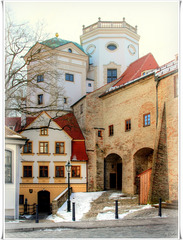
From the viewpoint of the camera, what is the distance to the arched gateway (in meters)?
19.7

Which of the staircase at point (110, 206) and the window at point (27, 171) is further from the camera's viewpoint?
the window at point (27, 171)

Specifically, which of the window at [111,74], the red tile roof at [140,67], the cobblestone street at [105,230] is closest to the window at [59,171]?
the red tile roof at [140,67]

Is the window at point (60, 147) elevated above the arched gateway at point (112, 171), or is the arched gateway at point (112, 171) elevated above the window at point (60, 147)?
the window at point (60, 147)

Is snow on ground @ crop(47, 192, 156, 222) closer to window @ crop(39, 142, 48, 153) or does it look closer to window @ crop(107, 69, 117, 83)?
window @ crop(39, 142, 48, 153)

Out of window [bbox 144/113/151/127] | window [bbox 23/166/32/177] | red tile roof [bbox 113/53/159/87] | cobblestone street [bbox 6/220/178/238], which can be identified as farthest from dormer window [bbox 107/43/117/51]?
cobblestone street [bbox 6/220/178/238]

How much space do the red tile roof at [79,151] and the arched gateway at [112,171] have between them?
1.38 m

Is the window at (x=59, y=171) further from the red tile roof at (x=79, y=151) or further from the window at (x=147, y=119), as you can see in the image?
the window at (x=147, y=119)

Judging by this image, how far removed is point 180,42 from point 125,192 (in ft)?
34.1

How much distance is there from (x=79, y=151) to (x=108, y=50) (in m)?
7.85

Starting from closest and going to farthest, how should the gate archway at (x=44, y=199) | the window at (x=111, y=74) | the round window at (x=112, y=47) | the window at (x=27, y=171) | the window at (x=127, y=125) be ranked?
the window at (x=127, y=125)
the gate archway at (x=44, y=199)
the window at (x=27, y=171)
the round window at (x=112, y=47)
the window at (x=111, y=74)

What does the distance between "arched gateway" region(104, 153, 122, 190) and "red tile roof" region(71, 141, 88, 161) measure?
1.38 metres

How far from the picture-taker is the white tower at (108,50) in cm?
2222

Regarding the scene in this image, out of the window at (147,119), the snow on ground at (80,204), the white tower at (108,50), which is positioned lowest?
the snow on ground at (80,204)

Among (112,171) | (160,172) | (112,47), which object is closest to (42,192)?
(112,171)
